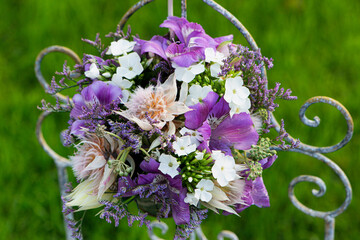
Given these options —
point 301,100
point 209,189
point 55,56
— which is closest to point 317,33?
point 301,100

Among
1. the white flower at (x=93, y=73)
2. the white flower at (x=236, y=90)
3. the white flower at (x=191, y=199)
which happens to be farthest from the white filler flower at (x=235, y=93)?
the white flower at (x=93, y=73)

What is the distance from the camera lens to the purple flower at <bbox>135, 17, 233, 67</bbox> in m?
1.02

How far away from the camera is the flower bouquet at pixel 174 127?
978 millimetres

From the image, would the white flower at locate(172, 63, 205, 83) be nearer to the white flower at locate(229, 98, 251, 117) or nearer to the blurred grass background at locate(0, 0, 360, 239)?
the white flower at locate(229, 98, 251, 117)

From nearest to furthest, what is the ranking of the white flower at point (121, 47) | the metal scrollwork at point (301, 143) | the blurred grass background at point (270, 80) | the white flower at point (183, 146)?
the white flower at point (183, 146)
the white flower at point (121, 47)
the metal scrollwork at point (301, 143)
the blurred grass background at point (270, 80)

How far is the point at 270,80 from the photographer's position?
225 centimetres

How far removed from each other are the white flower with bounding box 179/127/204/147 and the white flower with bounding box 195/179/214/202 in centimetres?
8

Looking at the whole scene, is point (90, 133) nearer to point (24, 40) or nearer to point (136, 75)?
point (136, 75)

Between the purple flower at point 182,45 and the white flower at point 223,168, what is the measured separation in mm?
219

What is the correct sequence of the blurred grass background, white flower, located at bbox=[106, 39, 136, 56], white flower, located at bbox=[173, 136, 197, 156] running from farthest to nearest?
1. the blurred grass background
2. white flower, located at bbox=[106, 39, 136, 56]
3. white flower, located at bbox=[173, 136, 197, 156]

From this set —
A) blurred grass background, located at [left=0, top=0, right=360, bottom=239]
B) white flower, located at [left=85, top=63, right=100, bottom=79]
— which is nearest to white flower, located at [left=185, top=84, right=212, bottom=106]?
white flower, located at [left=85, top=63, right=100, bottom=79]

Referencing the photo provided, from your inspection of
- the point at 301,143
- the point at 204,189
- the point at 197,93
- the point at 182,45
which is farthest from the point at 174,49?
the point at 301,143

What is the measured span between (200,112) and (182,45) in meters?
0.19

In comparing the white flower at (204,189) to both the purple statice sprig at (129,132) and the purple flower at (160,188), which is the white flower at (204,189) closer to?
the purple flower at (160,188)
